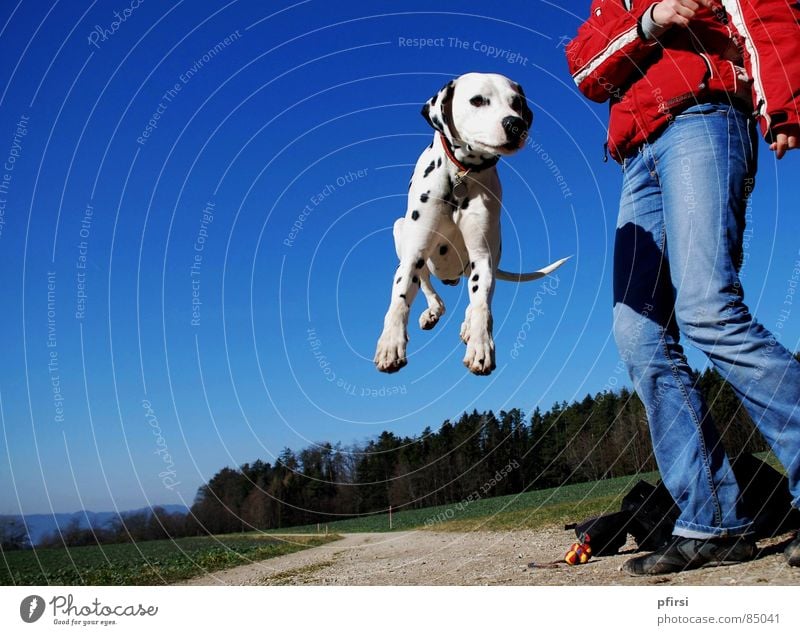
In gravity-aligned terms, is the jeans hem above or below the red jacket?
below

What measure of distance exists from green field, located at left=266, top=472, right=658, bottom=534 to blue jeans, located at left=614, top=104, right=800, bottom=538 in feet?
3.90

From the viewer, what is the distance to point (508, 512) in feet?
18.0

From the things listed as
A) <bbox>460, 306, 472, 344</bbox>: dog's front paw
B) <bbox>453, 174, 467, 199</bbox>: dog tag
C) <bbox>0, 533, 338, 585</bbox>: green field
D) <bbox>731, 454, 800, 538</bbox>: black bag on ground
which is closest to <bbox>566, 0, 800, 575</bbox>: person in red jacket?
<bbox>731, 454, 800, 538</bbox>: black bag on ground

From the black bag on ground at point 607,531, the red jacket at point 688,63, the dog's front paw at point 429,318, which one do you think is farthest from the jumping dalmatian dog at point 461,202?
the black bag on ground at point 607,531

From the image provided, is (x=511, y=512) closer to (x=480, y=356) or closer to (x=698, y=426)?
(x=698, y=426)

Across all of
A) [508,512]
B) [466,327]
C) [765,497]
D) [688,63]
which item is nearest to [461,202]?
[466,327]

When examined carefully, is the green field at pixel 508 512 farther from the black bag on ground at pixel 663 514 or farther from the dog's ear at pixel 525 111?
the dog's ear at pixel 525 111

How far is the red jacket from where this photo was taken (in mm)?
2346

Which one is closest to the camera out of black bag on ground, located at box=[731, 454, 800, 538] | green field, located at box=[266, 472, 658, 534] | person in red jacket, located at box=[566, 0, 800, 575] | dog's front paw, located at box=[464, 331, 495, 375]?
dog's front paw, located at box=[464, 331, 495, 375]

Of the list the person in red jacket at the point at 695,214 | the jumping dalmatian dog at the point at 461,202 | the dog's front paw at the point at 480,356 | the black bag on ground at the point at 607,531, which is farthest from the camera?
the black bag on ground at the point at 607,531

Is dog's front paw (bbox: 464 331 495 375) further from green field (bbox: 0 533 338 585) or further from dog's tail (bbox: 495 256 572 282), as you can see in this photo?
green field (bbox: 0 533 338 585)

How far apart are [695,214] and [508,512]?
3.43 meters

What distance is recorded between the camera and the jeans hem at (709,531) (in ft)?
9.48
